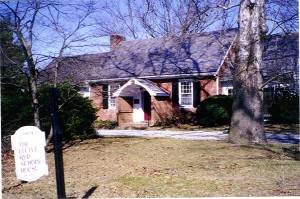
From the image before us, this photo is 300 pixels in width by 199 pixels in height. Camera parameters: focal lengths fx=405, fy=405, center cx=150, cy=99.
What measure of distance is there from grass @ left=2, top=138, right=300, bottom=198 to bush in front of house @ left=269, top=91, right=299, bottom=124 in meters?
5.42

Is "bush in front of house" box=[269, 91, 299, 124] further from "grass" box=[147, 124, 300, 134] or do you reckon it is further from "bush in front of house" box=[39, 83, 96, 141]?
"bush in front of house" box=[39, 83, 96, 141]

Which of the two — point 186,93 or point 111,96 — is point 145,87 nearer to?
point 111,96

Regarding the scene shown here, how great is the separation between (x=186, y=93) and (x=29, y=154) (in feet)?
46.5

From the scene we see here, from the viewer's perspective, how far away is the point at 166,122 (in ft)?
60.7

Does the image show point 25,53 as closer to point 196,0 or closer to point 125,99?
point 196,0

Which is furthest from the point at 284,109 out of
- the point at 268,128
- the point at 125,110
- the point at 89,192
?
the point at 89,192

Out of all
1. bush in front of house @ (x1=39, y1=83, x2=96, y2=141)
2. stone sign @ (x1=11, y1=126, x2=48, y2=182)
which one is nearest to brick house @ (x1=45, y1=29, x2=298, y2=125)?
bush in front of house @ (x1=39, y1=83, x2=96, y2=141)

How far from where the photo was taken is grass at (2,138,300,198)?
21.9 feet

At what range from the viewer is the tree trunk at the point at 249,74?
10750 mm

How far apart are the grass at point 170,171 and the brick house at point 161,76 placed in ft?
15.1

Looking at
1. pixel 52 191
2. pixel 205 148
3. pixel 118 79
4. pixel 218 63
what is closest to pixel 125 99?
pixel 118 79

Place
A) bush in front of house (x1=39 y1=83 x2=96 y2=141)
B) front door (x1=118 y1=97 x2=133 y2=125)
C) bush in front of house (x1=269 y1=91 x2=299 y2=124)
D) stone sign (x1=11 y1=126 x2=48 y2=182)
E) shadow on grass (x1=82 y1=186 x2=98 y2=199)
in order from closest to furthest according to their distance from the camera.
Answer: stone sign (x1=11 y1=126 x2=48 y2=182), shadow on grass (x1=82 y1=186 x2=98 y2=199), bush in front of house (x1=39 y1=83 x2=96 y2=141), bush in front of house (x1=269 y1=91 x2=299 y2=124), front door (x1=118 y1=97 x2=133 y2=125)

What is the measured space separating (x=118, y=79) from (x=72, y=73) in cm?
726

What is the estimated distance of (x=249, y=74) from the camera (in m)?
10.9
